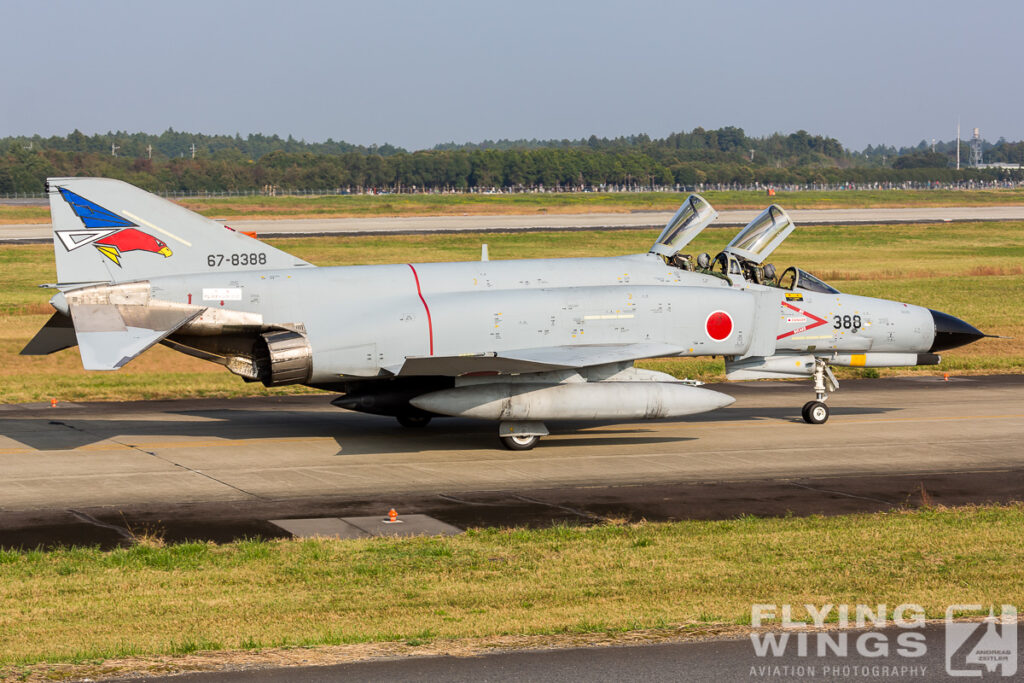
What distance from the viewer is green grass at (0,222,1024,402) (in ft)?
87.3

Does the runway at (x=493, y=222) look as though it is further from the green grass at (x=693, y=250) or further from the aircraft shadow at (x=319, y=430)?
the aircraft shadow at (x=319, y=430)

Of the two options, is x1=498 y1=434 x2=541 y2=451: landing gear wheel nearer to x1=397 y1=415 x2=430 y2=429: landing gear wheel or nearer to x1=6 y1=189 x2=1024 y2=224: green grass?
x1=397 y1=415 x2=430 y2=429: landing gear wheel

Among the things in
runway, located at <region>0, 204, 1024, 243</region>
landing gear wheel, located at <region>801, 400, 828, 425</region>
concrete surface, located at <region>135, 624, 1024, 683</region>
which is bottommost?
landing gear wheel, located at <region>801, 400, 828, 425</region>

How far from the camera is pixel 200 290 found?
60.3 ft

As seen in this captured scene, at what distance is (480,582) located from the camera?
11.6 meters

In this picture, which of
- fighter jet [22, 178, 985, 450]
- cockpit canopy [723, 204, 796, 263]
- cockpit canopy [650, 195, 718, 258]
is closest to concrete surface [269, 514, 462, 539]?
fighter jet [22, 178, 985, 450]

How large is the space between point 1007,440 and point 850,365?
9.77ft

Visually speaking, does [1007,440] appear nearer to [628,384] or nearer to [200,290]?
[628,384]

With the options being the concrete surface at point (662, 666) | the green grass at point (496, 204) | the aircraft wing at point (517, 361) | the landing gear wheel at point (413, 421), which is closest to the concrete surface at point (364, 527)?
the aircraft wing at point (517, 361)

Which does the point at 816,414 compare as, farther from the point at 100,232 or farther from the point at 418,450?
the point at 100,232

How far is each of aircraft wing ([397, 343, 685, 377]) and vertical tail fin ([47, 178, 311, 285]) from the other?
3408 millimetres

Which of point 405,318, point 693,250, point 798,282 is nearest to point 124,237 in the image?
point 405,318

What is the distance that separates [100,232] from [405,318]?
485 centimetres

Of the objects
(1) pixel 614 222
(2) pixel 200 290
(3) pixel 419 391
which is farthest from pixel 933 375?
(1) pixel 614 222
